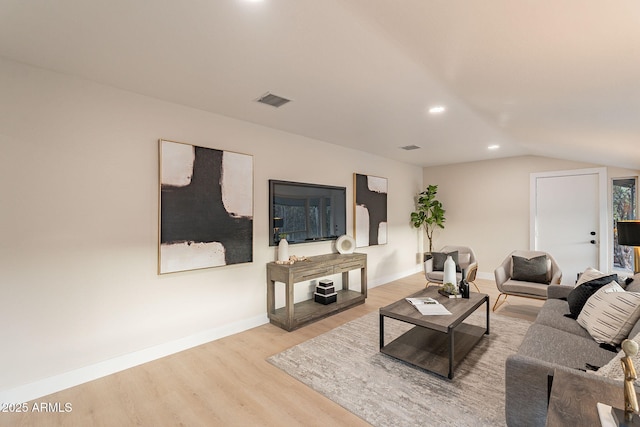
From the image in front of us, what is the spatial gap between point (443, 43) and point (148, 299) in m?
3.19

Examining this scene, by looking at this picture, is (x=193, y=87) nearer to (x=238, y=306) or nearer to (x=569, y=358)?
(x=238, y=306)

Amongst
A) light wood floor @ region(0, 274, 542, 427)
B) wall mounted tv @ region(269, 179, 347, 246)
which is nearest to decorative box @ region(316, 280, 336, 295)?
wall mounted tv @ region(269, 179, 347, 246)

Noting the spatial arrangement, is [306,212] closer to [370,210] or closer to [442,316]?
[370,210]

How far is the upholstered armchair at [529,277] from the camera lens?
3.59 m

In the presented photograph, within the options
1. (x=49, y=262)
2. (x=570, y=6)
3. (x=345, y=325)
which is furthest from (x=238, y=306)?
(x=570, y=6)

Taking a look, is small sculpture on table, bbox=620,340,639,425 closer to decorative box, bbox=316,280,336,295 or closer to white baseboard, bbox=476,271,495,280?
decorative box, bbox=316,280,336,295

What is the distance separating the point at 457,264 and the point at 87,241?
506 cm

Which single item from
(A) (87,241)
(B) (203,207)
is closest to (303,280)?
(B) (203,207)

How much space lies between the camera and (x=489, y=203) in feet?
19.2

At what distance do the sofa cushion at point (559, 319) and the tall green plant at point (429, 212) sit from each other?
3404 mm

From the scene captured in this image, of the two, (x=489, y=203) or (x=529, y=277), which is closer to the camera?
(x=529, y=277)

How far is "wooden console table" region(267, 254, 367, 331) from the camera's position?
10.8ft

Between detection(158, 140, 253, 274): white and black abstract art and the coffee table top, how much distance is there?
1796 millimetres

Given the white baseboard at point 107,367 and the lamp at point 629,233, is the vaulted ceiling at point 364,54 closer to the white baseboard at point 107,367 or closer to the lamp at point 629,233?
the lamp at point 629,233
